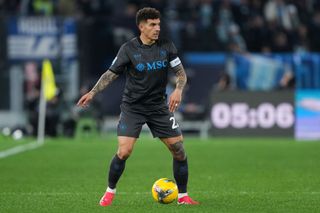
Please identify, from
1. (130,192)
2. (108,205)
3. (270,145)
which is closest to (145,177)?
(130,192)

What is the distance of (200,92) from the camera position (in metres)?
30.0

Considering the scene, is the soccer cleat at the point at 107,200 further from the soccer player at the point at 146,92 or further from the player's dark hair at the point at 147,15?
the player's dark hair at the point at 147,15

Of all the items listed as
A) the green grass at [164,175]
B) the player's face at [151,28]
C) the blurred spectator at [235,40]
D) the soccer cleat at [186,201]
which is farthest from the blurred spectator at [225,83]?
the player's face at [151,28]

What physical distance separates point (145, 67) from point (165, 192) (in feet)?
5.00

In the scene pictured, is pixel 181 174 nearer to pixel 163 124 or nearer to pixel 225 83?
pixel 163 124

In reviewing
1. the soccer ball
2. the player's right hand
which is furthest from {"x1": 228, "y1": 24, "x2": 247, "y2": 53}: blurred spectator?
the player's right hand

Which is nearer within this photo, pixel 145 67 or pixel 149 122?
pixel 145 67

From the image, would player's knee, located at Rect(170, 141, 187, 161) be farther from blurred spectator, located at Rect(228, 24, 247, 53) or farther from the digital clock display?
blurred spectator, located at Rect(228, 24, 247, 53)

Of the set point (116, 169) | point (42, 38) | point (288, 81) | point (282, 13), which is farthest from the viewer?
point (282, 13)

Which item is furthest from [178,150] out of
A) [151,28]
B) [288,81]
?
[288,81]

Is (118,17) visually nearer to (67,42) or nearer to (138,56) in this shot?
(67,42)

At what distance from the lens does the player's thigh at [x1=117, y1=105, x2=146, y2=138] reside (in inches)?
429

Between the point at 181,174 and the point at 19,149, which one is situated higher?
the point at 181,174

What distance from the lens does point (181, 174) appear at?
11.0 metres
